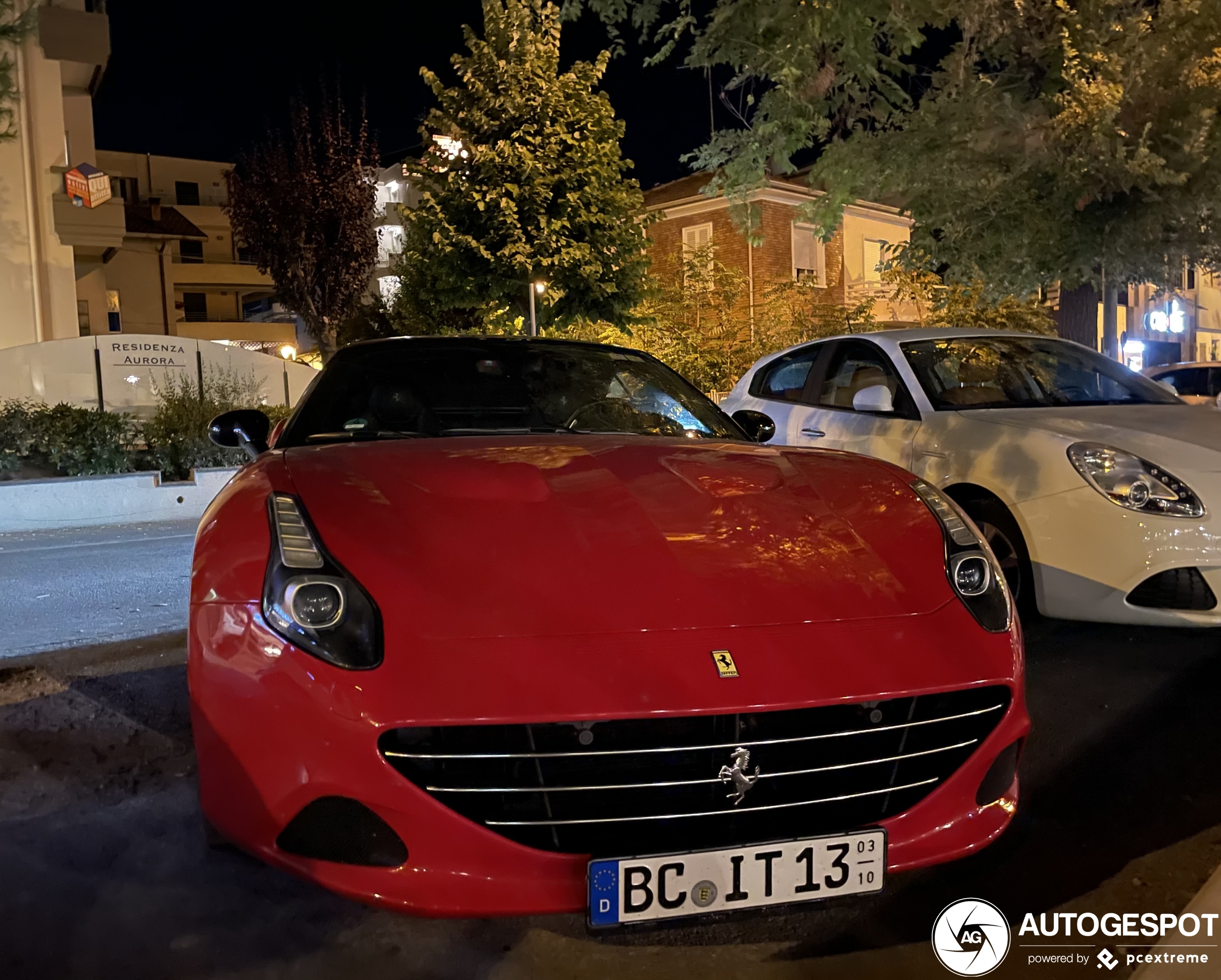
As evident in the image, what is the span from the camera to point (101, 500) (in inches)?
306

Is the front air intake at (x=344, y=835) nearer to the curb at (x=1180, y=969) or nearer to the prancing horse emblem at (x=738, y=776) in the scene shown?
the prancing horse emblem at (x=738, y=776)

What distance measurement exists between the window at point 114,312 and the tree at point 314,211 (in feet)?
19.3

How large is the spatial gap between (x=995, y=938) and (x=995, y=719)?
1.68 ft

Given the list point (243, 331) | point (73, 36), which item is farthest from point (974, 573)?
point (243, 331)

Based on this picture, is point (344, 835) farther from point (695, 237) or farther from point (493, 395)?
point (695, 237)

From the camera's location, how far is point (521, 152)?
43.8 feet

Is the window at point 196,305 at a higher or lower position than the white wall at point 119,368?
higher

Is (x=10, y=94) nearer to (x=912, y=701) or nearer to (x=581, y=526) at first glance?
(x=581, y=526)

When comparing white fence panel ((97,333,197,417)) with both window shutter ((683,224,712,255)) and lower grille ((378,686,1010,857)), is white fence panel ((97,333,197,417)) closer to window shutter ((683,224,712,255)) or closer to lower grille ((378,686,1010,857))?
lower grille ((378,686,1010,857))

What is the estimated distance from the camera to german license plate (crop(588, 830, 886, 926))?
1674 millimetres

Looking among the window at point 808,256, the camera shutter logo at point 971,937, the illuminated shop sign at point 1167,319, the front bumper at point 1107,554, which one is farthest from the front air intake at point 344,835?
the illuminated shop sign at point 1167,319

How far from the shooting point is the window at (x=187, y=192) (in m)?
45.7

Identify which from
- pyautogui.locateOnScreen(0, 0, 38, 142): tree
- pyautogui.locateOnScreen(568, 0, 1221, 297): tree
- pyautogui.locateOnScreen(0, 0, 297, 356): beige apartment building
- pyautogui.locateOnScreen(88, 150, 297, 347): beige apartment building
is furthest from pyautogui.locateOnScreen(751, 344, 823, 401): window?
pyautogui.locateOnScreen(88, 150, 297, 347): beige apartment building

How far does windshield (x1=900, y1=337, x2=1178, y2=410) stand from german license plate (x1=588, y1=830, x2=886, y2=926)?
3.44 meters
